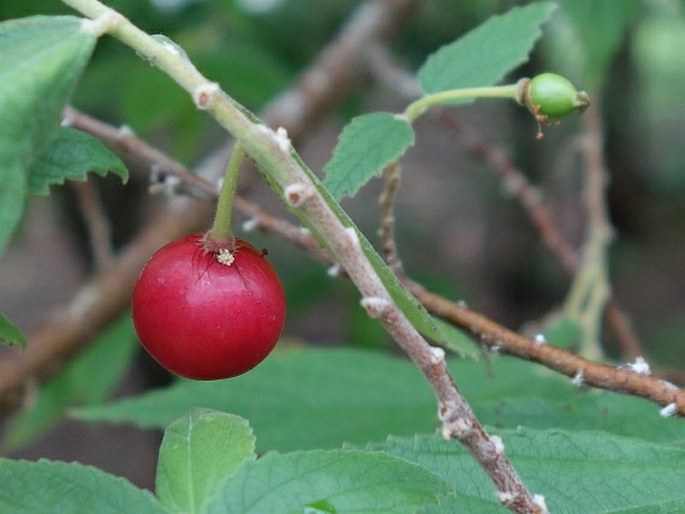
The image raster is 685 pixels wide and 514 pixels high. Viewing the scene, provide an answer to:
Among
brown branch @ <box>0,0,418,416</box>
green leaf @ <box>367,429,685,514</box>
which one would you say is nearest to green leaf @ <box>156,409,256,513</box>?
green leaf @ <box>367,429,685,514</box>

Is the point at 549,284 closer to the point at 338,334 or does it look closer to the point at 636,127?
the point at 636,127

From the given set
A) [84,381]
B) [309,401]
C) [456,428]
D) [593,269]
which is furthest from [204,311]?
[84,381]

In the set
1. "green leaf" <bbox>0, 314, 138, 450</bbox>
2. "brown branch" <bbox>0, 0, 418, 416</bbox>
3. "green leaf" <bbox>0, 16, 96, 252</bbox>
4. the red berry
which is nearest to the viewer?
"green leaf" <bbox>0, 16, 96, 252</bbox>

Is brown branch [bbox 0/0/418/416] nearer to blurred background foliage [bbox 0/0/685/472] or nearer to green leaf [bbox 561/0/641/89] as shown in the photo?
blurred background foliage [bbox 0/0/685/472]

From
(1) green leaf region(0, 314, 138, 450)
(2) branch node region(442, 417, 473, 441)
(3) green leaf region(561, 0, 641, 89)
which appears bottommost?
(1) green leaf region(0, 314, 138, 450)

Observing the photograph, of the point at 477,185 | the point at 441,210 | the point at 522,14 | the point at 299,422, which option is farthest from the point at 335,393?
the point at 441,210

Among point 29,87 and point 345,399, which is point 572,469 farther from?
point 345,399
